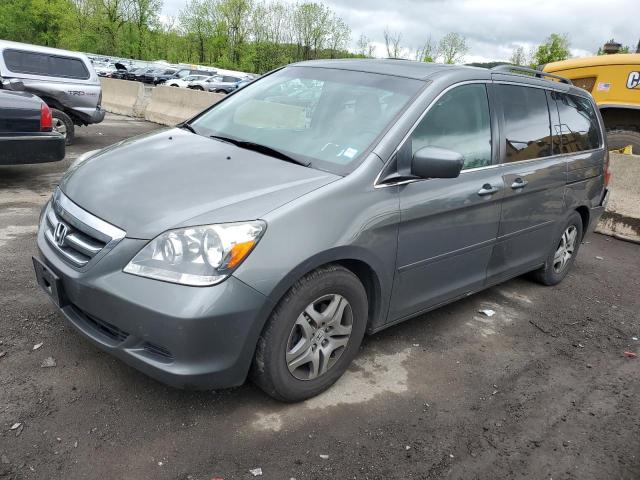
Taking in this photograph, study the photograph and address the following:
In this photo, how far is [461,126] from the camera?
3.61 metres

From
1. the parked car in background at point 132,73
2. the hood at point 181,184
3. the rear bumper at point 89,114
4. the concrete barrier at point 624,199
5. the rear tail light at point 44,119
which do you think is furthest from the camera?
the parked car in background at point 132,73

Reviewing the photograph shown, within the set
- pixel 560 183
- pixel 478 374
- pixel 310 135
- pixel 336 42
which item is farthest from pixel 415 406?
pixel 336 42

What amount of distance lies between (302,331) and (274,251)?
0.51 metres

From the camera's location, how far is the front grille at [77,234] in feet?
8.59

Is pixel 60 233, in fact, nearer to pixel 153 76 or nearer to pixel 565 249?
pixel 565 249

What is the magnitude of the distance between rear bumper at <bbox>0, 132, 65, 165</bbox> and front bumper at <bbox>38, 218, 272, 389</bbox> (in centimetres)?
424

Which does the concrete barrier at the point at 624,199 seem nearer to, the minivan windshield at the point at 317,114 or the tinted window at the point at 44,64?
the minivan windshield at the point at 317,114

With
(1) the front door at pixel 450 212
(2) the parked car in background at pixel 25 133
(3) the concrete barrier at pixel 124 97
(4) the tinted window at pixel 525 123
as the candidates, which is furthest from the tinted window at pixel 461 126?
(3) the concrete barrier at pixel 124 97

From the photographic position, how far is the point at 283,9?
66.2 meters

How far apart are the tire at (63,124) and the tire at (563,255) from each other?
8441 mm

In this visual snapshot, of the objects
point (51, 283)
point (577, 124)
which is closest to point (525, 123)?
point (577, 124)

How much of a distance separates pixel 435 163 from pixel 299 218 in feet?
2.92

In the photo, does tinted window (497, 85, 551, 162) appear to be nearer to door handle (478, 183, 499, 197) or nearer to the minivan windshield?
door handle (478, 183, 499, 197)

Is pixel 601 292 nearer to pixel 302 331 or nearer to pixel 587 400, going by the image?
pixel 587 400
